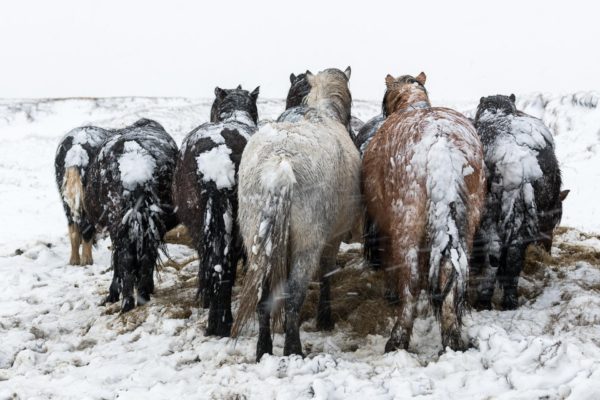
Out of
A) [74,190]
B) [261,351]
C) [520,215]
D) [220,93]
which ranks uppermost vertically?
[220,93]

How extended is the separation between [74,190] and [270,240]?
444cm

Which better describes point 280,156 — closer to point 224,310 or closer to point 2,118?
point 224,310

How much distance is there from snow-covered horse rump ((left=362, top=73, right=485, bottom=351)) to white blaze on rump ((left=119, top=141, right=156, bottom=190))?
2388mm

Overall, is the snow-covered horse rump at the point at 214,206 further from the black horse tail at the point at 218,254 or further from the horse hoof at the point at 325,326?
the horse hoof at the point at 325,326

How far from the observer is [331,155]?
379 centimetres

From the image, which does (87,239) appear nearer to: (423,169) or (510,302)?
(423,169)

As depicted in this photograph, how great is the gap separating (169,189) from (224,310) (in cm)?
149

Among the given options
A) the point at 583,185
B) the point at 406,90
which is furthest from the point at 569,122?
the point at 406,90

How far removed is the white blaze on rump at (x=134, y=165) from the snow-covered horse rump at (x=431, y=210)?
2388 millimetres

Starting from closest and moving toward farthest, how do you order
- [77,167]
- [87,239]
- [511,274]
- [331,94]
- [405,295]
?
1. [405,295]
2. [511,274]
3. [331,94]
4. [77,167]
5. [87,239]

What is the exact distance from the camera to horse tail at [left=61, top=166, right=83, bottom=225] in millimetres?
6664

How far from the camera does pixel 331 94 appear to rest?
5.24m

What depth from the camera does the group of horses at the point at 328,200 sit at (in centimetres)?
344

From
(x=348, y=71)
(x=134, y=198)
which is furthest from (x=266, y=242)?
(x=348, y=71)
